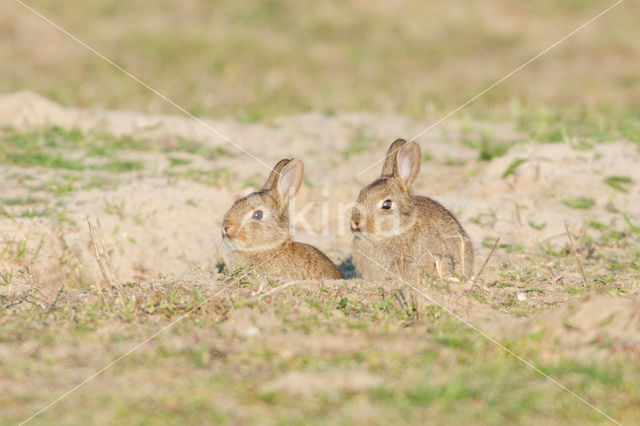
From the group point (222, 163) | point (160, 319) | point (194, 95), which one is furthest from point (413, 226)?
point (194, 95)

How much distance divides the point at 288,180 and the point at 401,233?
895 millimetres

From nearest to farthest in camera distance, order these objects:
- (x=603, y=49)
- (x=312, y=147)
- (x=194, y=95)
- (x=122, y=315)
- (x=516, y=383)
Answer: (x=516, y=383)
(x=122, y=315)
(x=312, y=147)
(x=194, y=95)
(x=603, y=49)

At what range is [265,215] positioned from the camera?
5.47m

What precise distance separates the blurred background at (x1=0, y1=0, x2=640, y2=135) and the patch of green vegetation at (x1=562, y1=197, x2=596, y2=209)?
1.55 metres

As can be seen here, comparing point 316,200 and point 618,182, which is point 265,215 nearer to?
point 316,200

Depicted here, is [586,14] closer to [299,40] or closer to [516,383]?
[299,40]

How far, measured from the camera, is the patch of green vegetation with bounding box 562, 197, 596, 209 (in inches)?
271

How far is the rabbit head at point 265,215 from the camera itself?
5.35 meters

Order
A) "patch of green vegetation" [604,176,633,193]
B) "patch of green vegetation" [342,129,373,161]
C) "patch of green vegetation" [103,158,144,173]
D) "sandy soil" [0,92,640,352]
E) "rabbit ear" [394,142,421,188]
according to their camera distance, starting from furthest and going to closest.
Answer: "patch of green vegetation" [342,129,373,161]
"patch of green vegetation" [103,158,144,173]
"patch of green vegetation" [604,176,633,193]
"sandy soil" [0,92,640,352]
"rabbit ear" [394,142,421,188]

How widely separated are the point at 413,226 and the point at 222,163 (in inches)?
124

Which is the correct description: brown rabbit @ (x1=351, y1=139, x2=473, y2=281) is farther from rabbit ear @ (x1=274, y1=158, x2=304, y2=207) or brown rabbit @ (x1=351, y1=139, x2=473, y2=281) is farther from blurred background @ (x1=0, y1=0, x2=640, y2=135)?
blurred background @ (x1=0, y1=0, x2=640, y2=135)

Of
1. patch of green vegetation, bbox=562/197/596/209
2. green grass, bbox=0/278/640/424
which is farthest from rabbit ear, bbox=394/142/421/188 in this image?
patch of green vegetation, bbox=562/197/596/209

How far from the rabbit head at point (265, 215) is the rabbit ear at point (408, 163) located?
0.67 meters

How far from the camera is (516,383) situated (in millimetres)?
3201
